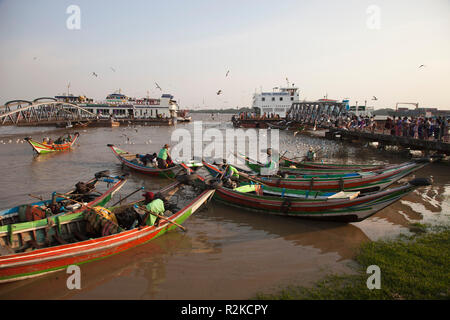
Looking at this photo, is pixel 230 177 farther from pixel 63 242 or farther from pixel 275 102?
pixel 275 102

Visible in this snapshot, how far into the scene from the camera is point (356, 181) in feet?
33.2

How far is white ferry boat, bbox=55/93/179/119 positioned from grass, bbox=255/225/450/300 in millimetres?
61492

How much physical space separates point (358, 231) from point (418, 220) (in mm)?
2334

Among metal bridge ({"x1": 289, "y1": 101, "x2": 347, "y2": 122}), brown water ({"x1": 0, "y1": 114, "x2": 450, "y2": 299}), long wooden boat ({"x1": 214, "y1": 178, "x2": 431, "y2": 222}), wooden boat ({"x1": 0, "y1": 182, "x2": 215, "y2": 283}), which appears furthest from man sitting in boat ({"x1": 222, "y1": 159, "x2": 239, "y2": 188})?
metal bridge ({"x1": 289, "y1": 101, "x2": 347, "y2": 122})

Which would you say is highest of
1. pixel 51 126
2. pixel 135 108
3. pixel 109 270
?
pixel 135 108

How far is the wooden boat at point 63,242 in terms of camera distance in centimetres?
521

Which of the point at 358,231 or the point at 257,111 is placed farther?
the point at 257,111

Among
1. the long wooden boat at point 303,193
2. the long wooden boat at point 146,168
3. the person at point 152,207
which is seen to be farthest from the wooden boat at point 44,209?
the long wooden boat at point 303,193

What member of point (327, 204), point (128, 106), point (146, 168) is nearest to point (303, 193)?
point (327, 204)

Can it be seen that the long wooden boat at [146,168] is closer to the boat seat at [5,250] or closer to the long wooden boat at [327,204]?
the long wooden boat at [327,204]

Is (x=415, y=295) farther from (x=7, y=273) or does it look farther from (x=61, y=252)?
(x=7, y=273)

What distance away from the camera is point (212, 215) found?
9.41 m
